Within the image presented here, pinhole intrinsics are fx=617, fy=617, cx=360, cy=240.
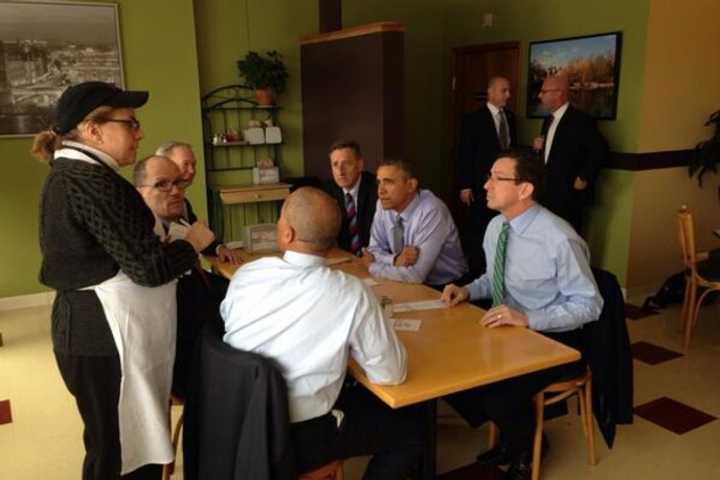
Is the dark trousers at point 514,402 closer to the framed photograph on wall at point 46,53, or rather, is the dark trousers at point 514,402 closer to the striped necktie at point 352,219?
the striped necktie at point 352,219

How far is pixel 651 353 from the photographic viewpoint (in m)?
3.57

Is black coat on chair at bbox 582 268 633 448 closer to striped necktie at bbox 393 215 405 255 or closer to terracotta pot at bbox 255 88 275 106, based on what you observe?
striped necktie at bbox 393 215 405 255

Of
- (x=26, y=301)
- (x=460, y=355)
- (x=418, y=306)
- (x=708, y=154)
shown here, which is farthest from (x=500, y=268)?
(x=26, y=301)

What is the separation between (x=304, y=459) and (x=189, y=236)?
0.74 m

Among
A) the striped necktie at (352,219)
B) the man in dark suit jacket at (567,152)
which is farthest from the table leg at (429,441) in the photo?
the man in dark suit jacket at (567,152)

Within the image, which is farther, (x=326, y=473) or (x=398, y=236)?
(x=398, y=236)

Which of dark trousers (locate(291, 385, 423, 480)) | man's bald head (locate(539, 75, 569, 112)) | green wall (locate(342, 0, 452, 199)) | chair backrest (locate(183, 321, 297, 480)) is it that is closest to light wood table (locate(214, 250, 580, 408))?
dark trousers (locate(291, 385, 423, 480))

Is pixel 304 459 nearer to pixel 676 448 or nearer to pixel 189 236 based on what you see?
pixel 189 236

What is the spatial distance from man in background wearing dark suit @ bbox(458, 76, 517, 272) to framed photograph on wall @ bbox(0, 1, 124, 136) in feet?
8.96

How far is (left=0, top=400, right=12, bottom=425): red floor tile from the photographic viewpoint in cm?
292

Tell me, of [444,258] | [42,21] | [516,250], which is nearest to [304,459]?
[516,250]

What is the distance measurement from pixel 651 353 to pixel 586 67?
2.14 metres

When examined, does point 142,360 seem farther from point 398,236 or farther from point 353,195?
point 353,195

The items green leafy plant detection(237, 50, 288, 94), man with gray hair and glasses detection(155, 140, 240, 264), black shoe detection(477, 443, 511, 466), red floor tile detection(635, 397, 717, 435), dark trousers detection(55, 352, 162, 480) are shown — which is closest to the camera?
dark trousers detection(55, 352, 162, 480)
